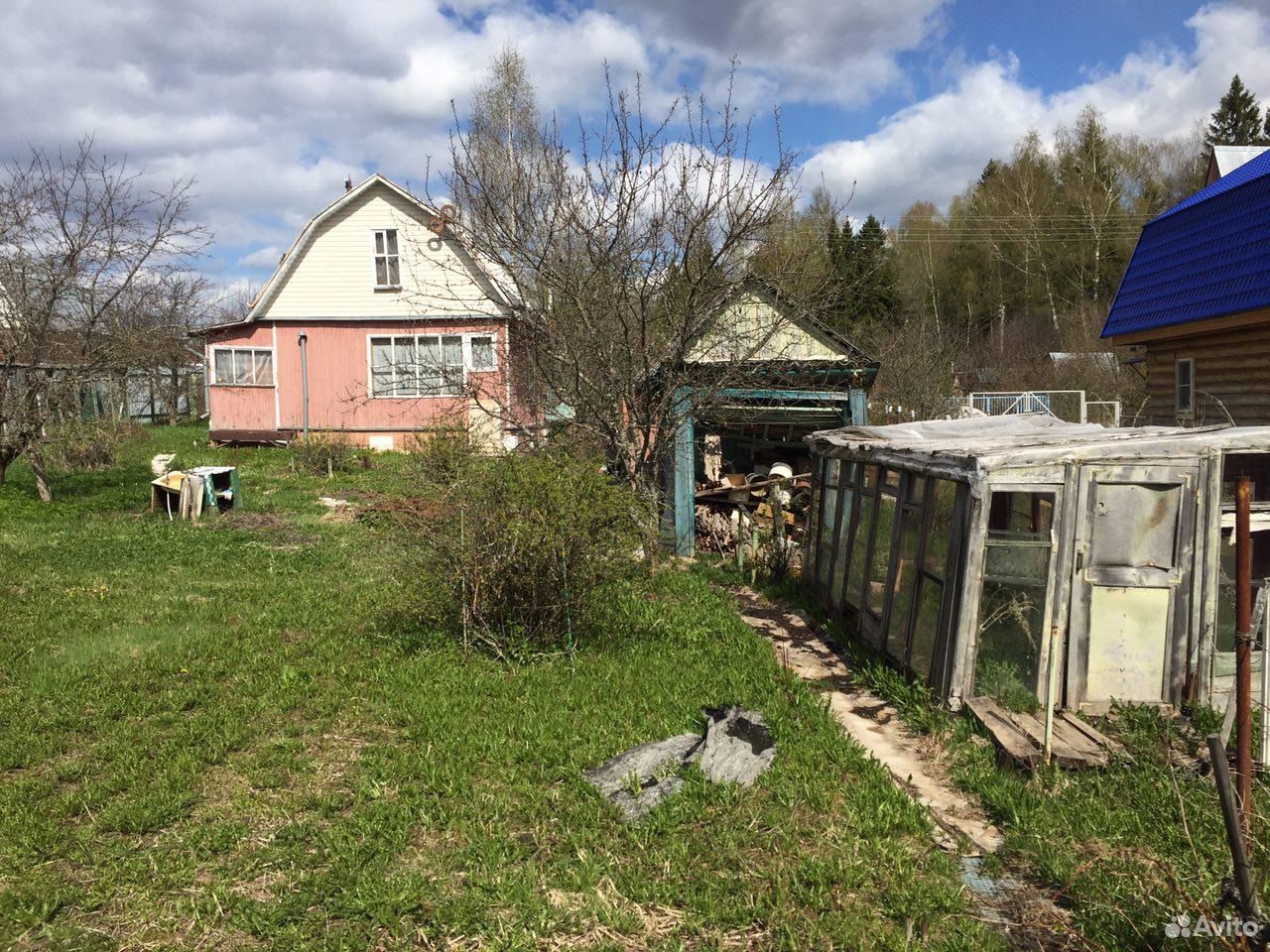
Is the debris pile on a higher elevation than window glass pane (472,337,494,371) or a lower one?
lower

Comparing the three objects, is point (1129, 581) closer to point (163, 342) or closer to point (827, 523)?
point (827, 523)

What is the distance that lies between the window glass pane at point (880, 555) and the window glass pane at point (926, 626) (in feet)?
2.77

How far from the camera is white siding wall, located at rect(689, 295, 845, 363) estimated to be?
447 inches

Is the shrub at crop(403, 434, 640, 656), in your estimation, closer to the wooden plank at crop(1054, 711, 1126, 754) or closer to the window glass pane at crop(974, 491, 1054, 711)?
the window glass pane at crop(974, 491, 1054, 711)

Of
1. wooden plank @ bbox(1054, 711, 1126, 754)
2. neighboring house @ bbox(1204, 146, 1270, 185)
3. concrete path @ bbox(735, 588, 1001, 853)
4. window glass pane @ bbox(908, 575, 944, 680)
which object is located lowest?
concrete path @ bbox(735, 588, 1001, 853)

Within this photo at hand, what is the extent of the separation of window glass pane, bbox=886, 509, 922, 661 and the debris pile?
2.05 metres

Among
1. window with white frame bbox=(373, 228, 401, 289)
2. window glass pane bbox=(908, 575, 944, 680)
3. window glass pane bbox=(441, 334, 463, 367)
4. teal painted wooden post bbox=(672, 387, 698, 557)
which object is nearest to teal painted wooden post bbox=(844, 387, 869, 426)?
teal painted wooden post bbox=(672, 387, 698, 557)

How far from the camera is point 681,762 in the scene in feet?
17.7

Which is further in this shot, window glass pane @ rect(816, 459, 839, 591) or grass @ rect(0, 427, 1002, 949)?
window glass pane @ rect(816, 459, 839, 591)

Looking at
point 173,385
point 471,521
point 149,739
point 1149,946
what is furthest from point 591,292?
point 173,385

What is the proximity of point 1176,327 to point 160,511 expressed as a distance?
1648 cm

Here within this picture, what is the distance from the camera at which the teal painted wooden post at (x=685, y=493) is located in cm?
1230

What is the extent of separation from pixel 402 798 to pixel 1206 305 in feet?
45.7

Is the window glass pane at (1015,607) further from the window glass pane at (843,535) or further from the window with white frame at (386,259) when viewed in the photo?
the window with white frame at (386,259)
